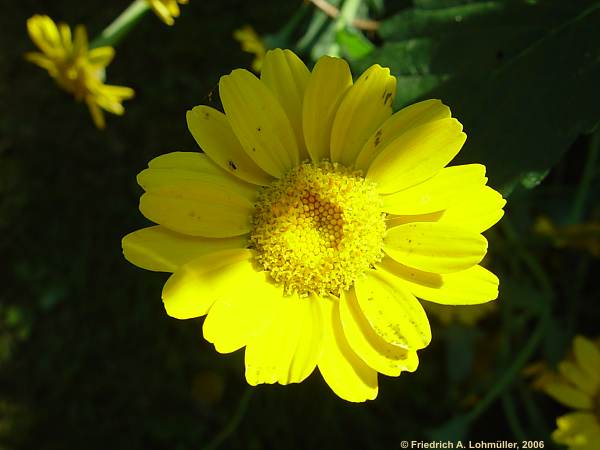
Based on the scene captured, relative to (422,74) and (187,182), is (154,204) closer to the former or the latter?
(187,182)

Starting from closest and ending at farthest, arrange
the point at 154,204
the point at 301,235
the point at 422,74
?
1. the point at 154,204
2. the point at 301,235
3. the point at 422,74

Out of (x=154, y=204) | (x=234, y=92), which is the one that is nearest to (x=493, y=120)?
(x=234, y=92)

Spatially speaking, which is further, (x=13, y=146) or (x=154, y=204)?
(x=13, y=146)

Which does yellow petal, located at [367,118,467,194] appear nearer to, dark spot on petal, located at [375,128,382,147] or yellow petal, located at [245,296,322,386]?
dark spot on petal, located at [375,128,382,147]

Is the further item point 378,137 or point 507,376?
point 507,376

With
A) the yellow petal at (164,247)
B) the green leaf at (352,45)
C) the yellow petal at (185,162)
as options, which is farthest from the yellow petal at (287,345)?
the green leaf at (352,45)

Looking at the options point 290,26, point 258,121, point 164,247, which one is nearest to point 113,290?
point 290,26

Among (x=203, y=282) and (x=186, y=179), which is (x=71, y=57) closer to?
(x=186, y=179)
